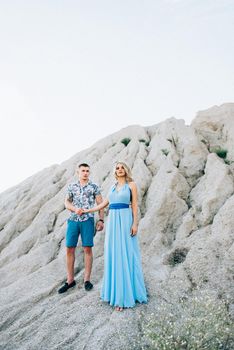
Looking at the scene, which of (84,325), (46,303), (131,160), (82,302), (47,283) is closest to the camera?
(84,325)

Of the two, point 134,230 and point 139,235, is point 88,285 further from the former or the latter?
point 139,235

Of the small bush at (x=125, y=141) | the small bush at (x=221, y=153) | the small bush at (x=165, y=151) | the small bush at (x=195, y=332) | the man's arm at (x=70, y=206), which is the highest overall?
the man's arm at (x=70, y=206)

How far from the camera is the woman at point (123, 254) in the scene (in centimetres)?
664

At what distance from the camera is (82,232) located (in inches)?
294

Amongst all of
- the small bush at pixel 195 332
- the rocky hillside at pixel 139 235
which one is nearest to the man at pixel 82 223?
the rocky hillside at pixel 139 235

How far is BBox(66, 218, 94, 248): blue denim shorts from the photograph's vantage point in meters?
7.41

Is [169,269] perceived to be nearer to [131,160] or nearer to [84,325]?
[84,325]

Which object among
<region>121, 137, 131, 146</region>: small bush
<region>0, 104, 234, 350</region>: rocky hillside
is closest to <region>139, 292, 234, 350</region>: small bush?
<region>0, 104, 234, 350</region>: rocky hillside

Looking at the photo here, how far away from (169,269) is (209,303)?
2346 millimetres

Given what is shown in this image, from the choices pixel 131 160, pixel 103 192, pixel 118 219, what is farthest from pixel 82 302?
pixel 131 160

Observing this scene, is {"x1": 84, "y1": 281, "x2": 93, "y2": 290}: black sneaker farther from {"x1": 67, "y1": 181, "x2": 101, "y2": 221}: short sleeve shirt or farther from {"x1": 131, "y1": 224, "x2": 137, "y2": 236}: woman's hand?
{"x1": 131, "y1": 224, "x2": 137, "y2": 236}: woman's hand

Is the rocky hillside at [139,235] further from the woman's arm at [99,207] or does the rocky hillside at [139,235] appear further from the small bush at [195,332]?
the woman's arm at [99,207]

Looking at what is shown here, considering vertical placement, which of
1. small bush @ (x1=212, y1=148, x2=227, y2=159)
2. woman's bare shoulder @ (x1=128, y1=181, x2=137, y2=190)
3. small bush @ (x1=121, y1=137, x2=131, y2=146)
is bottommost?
small bush @ (x1=212, y1=148, x2=227, y2=159)

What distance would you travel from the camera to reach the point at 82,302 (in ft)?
23.1
